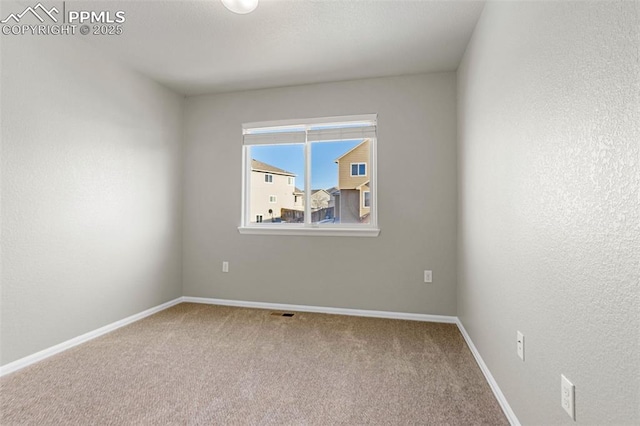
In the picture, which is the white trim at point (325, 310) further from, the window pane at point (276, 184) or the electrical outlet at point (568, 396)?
the electrical outlet at point (568, 396)

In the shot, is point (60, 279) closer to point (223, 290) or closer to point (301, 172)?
point (223, 290)

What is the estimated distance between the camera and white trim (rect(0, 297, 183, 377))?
207 cm

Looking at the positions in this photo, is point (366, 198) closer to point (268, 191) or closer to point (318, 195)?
point (318, 195)

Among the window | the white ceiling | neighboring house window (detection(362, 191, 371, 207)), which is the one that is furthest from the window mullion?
the white ceiling

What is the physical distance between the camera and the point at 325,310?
10.9ft

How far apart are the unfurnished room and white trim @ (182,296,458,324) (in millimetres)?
28

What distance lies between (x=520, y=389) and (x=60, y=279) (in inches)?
121

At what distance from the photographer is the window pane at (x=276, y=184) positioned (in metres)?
3.54

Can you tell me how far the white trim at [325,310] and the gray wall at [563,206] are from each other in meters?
1.09

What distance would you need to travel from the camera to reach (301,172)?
11.6 ft

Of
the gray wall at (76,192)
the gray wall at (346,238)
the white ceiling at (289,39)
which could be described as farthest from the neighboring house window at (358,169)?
the gray wall at (76,192)

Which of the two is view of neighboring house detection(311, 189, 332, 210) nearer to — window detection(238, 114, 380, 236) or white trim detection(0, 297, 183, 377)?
window detection(238, 114, 380, 236)

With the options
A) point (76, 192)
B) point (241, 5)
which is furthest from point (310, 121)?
point (76, 192)

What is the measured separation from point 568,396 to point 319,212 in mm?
2618
